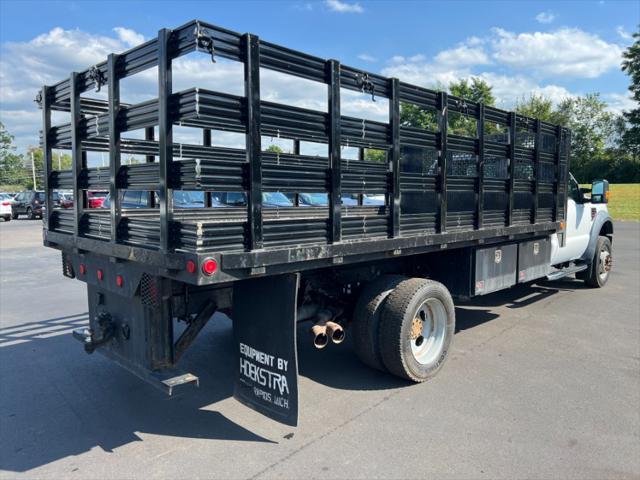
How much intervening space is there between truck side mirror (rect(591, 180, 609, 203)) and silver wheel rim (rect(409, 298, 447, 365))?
4.62 m

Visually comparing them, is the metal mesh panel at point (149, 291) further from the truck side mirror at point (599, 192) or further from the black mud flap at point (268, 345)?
the truck side mirror at point (599, 192)

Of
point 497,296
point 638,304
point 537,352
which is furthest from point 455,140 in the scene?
point 638,304

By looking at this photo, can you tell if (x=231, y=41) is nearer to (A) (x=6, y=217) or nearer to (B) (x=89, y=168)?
(B) (x=89, y=168)

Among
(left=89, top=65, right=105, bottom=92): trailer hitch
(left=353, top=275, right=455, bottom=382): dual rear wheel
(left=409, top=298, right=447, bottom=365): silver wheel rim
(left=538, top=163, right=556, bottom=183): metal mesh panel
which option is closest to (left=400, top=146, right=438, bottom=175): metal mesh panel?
(left=353, top=275, right=455, bottom=382): dual rear wheel

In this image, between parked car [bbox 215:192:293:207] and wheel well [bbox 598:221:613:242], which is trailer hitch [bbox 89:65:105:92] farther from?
wheel well [bbox 598:221:613:242]

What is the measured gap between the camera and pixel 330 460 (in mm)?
3242

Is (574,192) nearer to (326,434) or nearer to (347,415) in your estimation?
(347,415)

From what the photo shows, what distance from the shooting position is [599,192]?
7.95m

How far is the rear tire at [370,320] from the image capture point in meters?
4.42

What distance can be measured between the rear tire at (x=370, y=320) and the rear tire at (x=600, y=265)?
546 centimetres

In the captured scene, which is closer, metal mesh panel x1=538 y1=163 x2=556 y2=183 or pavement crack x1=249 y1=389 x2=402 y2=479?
pavement crack x1=249 y1=389 x2=402 y2=479

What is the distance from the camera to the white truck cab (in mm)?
7469

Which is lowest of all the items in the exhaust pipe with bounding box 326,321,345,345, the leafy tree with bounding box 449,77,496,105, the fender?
the exhaust pipe with bounding box 326,321,345,345

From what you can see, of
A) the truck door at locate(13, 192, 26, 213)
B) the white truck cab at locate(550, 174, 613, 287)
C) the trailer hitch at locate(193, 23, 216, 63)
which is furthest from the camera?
the truck door at locate(13, 192, 26, 213)
